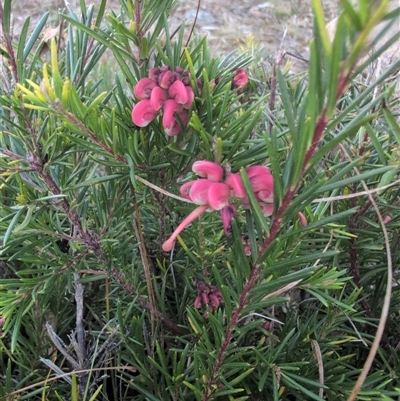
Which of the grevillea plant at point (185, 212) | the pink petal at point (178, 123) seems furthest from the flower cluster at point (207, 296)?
the pink petal at point (178, 123)

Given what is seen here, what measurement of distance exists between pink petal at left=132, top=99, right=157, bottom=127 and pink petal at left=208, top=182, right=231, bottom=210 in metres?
0.13

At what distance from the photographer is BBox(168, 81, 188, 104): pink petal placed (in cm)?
43

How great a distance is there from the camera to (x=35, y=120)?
490 mm

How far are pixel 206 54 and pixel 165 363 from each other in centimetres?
38

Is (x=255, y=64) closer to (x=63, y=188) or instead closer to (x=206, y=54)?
(x=206, y=54)

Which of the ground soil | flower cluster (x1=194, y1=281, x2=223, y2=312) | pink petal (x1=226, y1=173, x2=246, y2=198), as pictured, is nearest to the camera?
pink petal (x1=226, y1=173, x2=246, y2=198)

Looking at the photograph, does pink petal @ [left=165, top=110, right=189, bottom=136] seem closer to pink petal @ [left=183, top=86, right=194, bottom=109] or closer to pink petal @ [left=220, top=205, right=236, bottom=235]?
pink petal @ [left=183, top=86, right=194, bottom=109]

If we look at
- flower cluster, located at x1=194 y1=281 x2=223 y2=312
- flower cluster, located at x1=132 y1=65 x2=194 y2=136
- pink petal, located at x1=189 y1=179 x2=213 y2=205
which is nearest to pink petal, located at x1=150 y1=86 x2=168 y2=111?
flower cluster, located at x1=132 y1=65 x2=194 y2=136

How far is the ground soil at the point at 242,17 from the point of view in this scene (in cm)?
271

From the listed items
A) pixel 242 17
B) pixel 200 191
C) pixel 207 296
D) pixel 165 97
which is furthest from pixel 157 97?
pixel 242 17

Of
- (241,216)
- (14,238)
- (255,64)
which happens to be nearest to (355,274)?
(241,216)

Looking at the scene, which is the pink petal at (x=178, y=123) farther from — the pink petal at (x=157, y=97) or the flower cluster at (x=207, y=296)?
the flower cluster at (x=207, y=296)

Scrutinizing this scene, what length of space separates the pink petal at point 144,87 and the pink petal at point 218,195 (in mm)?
143

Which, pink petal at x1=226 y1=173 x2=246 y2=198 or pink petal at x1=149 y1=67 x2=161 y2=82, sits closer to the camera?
pink petal at x1=226 y1=173 x2=246 y2=198
